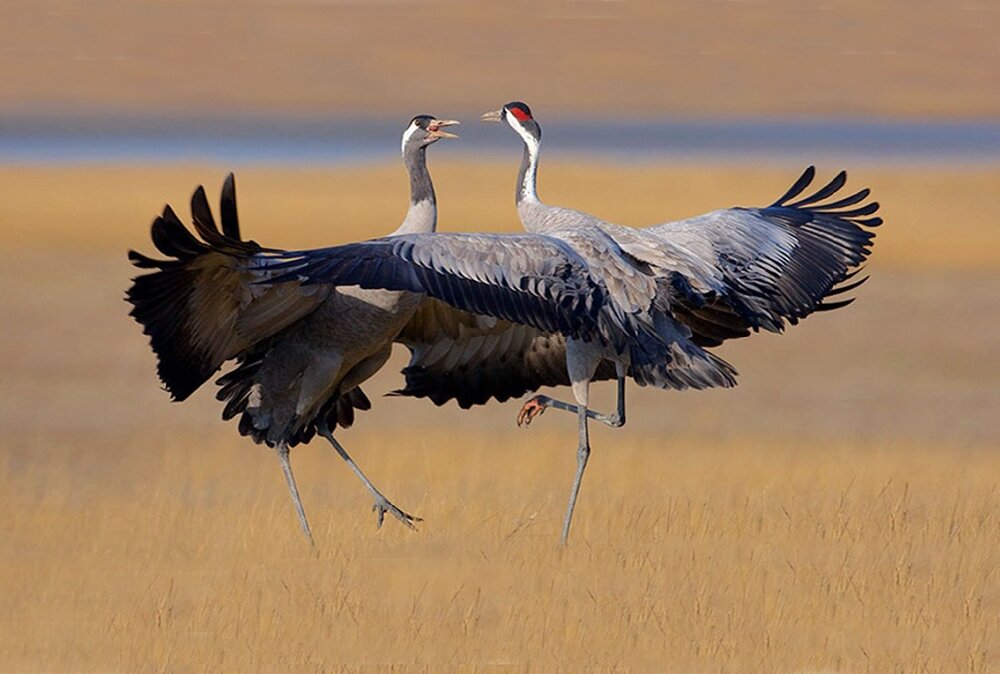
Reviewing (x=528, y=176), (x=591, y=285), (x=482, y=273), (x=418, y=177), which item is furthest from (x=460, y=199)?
(x=482, y=273)

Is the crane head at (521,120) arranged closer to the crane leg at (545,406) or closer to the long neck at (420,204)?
the long neck at (420,204)

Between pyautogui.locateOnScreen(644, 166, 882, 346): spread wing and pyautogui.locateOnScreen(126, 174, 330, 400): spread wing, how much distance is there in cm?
151

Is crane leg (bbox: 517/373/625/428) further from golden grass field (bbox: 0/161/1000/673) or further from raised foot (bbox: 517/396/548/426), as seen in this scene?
golden grass field (bbox: 0/161/1000/673)

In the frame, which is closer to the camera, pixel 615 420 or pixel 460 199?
pixel 615 420

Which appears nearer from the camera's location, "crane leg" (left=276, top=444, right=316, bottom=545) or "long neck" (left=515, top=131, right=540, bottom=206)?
"crane leg" (left=276, top=444, right=316, bottom=545)

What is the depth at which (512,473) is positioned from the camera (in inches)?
390

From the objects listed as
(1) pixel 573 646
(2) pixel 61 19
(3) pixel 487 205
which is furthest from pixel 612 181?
(2) pixel 61 19

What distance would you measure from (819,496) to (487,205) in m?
11.1

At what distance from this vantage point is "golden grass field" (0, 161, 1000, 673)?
677 cm

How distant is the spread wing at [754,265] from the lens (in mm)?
8453

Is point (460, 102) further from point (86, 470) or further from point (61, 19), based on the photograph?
point (86, 470)

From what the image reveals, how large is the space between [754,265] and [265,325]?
2144 millimetres

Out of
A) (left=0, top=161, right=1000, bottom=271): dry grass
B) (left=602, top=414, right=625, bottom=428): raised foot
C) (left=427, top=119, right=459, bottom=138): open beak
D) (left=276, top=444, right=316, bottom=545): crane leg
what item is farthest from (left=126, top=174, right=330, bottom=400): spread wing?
(left=0, top=161, right=1000, bottom=271): dry grass

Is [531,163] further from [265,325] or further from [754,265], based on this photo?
[265,325]
